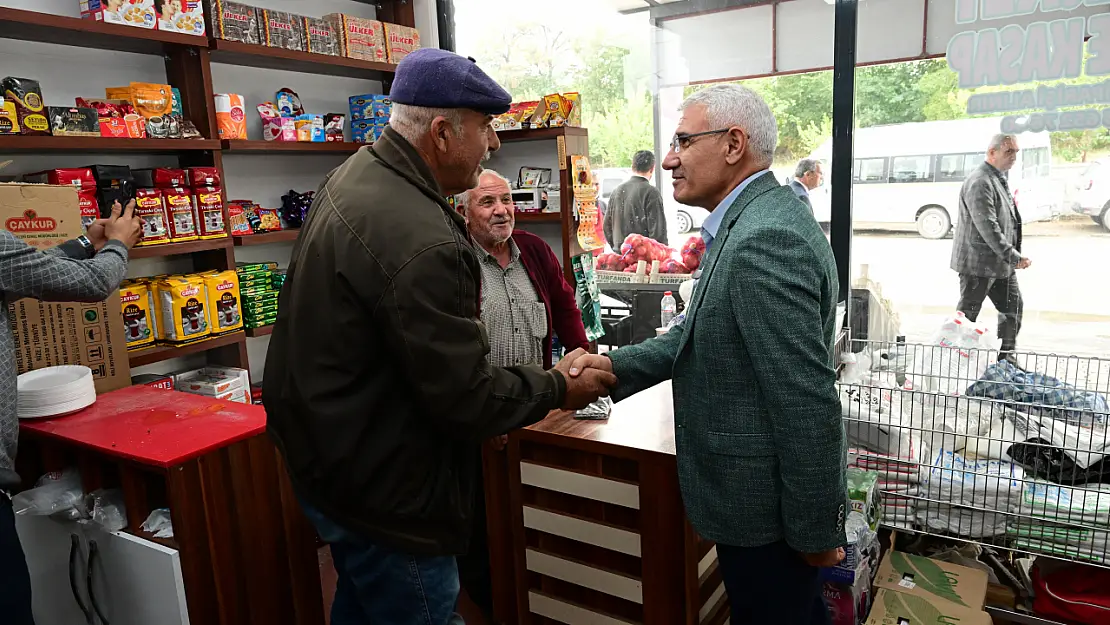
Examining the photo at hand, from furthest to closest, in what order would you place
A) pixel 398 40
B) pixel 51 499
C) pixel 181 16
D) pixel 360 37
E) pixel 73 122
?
1. pixel 398 40
2. pixel 360 37
3. pixel 181 16
4. pixel 73 122
5. pixel 51 499

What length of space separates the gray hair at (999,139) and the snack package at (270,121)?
3021 mm

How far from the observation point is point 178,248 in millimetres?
2969

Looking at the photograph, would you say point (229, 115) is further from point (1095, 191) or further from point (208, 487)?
point (1095, 191)

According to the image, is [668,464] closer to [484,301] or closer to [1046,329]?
[484,301]

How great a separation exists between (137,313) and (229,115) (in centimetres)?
93

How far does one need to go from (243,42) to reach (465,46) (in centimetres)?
138

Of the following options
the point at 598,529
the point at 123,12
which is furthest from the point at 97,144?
the point at 598,529

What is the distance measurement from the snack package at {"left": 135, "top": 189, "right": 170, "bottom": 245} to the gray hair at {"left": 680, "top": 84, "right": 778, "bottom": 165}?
2.27 metres

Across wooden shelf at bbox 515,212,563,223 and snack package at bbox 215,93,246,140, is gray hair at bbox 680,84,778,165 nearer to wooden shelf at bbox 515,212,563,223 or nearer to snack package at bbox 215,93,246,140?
wooden shelf at bbox 515,212,563,223

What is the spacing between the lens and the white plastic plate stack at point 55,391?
7.22ft

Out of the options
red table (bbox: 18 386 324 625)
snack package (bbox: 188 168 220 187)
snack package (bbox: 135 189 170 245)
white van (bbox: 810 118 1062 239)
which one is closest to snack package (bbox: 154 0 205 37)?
snack package (bbox: 188 168 220 187)

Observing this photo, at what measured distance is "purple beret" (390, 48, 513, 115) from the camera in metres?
1.50

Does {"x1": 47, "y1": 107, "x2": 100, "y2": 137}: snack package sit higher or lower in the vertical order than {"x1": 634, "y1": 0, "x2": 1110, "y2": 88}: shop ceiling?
lower

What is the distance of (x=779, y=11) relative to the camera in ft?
10.3
